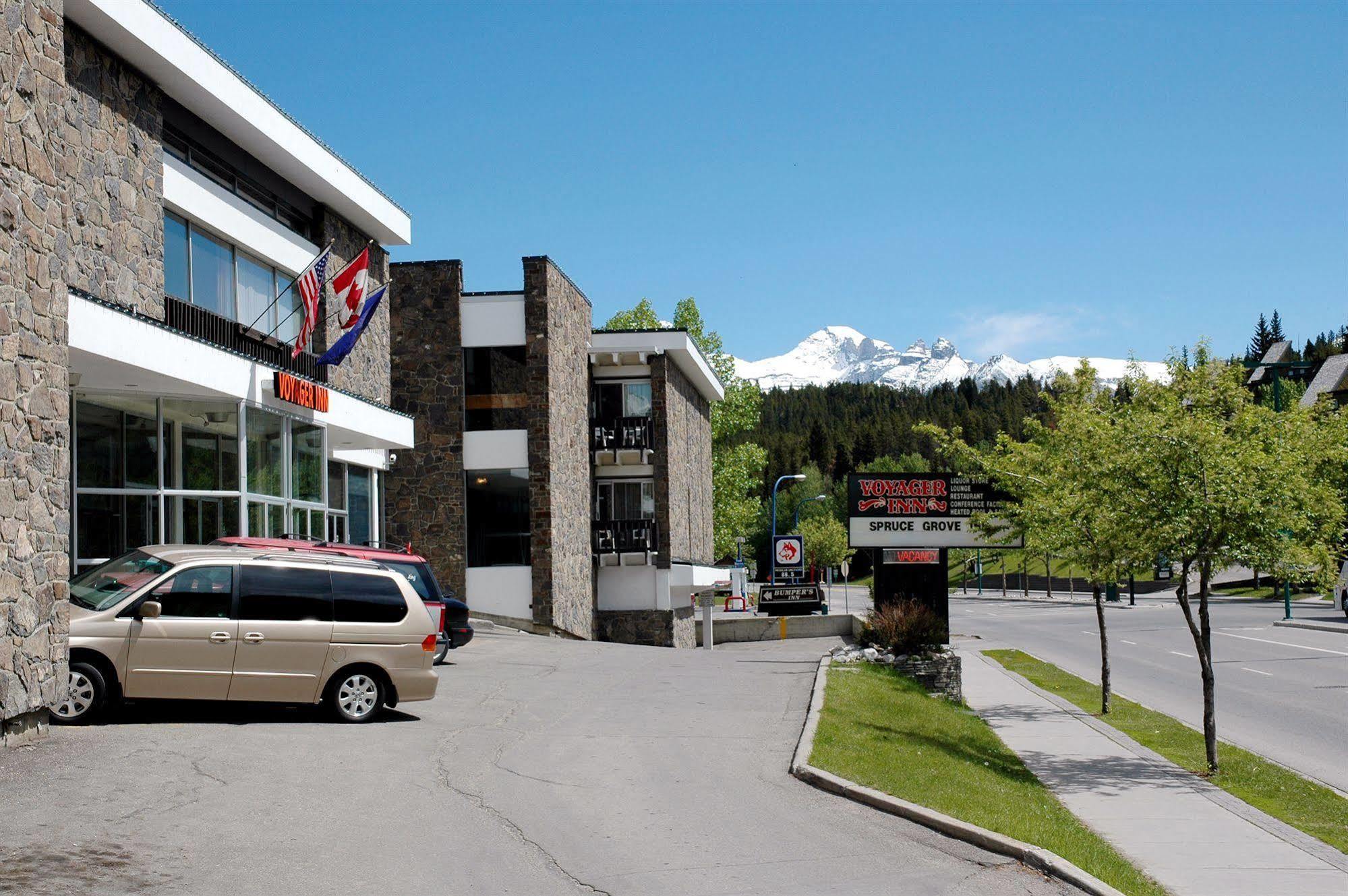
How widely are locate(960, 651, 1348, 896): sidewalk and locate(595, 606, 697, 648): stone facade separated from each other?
19681mm

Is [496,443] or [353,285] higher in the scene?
[353,285]

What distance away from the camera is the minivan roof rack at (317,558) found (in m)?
13.5

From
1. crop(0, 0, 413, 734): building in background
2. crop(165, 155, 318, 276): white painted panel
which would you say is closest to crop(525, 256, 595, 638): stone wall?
crop(0, 0, 413, 734): building in background

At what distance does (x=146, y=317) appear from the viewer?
16.7 meters

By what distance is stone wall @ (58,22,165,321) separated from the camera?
17922mm

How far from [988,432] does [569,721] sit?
162 metres

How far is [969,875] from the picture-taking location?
29.3 ft

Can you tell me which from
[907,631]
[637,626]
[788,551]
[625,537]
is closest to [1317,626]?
[788,551]

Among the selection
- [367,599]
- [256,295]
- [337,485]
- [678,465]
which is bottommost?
[367,599]

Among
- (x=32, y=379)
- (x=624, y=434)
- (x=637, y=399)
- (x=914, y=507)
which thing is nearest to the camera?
(x=32, y=379)

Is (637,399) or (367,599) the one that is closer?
(367,599)

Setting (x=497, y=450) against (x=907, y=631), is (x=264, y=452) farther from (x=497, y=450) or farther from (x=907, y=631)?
(x=497, y=450)

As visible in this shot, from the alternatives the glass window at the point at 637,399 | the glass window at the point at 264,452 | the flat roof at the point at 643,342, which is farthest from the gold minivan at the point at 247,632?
the glass window at the point at 637,399

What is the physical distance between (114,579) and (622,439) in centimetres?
2768
